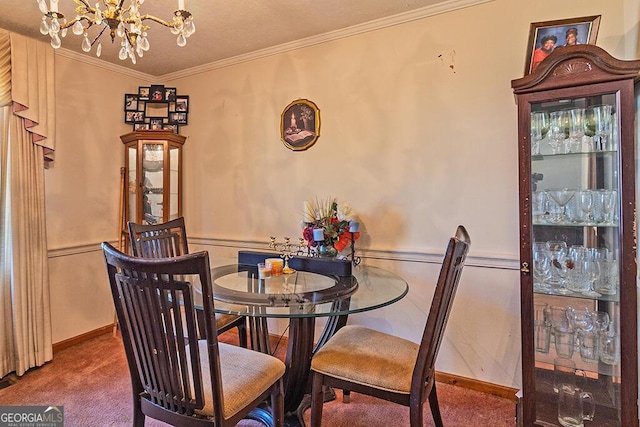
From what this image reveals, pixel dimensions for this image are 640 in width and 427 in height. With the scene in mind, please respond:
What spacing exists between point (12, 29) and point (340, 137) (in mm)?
2463

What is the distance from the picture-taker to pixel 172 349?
1.22m

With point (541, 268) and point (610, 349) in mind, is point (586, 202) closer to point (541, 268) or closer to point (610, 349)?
point (541, 268)

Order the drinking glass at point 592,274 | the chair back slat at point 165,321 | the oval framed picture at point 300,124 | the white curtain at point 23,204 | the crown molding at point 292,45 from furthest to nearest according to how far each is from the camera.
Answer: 1. the oval framed picture at point 300,124
2. the white curtain at point 23,204
3. the crown molding at point 292,45
4. the drinking glass at point 592,274
5. the chair back slat at point 165,321

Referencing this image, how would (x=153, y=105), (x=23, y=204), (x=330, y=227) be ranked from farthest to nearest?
(x=153, y=105) < (x=23, y=204) < (x=330, y=227)

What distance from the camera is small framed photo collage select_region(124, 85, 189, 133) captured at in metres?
3.29

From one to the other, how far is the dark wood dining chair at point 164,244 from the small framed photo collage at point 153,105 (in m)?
1.35

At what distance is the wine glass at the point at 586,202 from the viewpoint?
5.47 feet

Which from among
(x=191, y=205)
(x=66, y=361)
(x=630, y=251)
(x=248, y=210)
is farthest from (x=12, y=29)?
(x=630, y=251)

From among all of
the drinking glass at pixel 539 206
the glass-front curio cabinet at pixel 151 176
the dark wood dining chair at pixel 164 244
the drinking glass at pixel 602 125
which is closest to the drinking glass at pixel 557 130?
the drinking glass at pixel 602 125

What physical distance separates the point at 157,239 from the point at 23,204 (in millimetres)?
1105

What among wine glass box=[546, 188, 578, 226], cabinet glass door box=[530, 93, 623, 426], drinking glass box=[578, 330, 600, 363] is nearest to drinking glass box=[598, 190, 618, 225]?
cabinet glass door box=[530, 93, 623, 426]

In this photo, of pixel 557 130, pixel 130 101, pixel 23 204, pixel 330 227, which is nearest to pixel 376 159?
pixel 330 227

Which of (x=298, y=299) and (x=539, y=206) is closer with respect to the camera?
(x=298, y=299)

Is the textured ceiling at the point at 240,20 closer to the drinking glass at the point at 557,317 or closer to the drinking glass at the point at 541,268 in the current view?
the drinking glass at the point at 541,268
